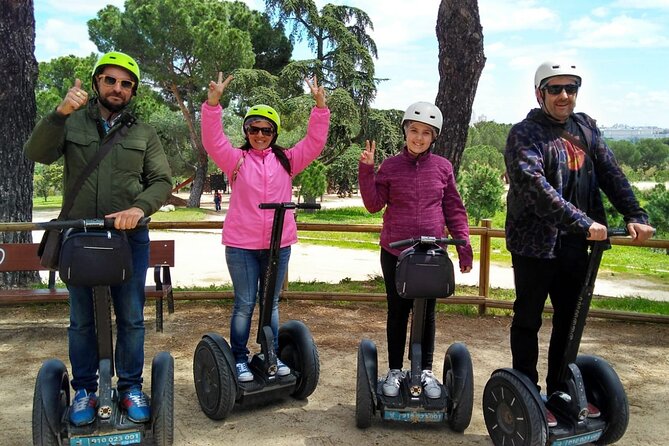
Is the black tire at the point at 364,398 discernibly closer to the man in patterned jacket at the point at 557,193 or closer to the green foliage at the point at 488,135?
the man in patterned jacket at the point at 557,193

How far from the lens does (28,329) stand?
217 inches

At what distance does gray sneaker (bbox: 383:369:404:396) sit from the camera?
338cm

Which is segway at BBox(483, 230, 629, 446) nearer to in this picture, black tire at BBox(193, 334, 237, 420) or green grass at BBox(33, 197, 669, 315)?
black tire at BBox(193, 334, 237, 420)

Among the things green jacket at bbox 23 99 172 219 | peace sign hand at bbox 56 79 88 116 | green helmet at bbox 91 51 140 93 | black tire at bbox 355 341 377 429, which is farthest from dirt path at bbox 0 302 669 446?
green helmet at bbox 91 51 140 93

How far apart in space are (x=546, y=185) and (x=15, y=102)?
5.91 meters

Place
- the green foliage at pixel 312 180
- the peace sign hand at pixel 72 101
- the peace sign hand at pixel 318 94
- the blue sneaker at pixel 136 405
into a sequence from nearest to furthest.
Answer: the peace sign hand at pixel 72 101, the blue sneaker at pixel 136 405, the peace sign hand at pixel 318 94, the green foliage at pixel 312 180

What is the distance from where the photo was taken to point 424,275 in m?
3.11

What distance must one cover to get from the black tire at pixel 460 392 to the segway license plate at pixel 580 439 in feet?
1.75

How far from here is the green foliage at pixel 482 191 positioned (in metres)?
27.4

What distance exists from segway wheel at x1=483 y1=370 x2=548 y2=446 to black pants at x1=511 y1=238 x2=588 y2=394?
0.50ft

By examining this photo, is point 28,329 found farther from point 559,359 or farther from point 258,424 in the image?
point 559,359

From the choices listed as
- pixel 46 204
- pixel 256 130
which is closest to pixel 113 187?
pixel 256 130

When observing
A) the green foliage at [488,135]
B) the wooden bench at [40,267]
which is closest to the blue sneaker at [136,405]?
the wooden bench at [40,267]

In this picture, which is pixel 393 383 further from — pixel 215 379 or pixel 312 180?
pixel 312 180
